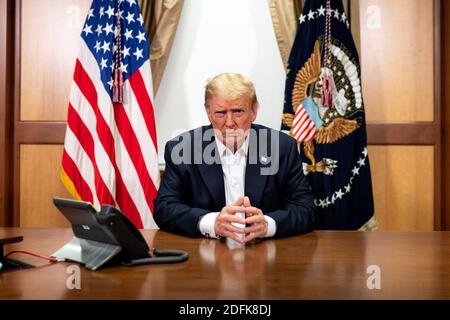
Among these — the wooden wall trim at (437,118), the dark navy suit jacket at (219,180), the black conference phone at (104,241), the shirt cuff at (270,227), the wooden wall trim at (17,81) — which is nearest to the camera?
the black conference phone at (104,241)

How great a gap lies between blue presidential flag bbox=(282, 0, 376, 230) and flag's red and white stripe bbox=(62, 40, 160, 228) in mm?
1037

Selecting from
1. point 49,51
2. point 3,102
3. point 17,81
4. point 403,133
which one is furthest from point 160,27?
point 403,133

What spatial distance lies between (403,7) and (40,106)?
2991 millimetres

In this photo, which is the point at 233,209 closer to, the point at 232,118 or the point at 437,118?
the point at 232,118

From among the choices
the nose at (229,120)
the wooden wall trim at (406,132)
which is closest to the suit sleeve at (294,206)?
the nose at (229,120)

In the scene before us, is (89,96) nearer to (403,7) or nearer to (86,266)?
(86,266)

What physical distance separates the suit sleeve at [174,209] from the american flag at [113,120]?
119 cm

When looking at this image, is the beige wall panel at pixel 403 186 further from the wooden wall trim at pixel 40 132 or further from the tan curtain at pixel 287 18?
the wooden wall trim at pixel 40 132

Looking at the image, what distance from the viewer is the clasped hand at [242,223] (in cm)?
172

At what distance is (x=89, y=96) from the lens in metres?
3.40

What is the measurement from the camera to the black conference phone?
132 cm

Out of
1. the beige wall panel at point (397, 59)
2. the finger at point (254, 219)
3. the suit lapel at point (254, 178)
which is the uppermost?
the beige wall panel at point (397, 59)
